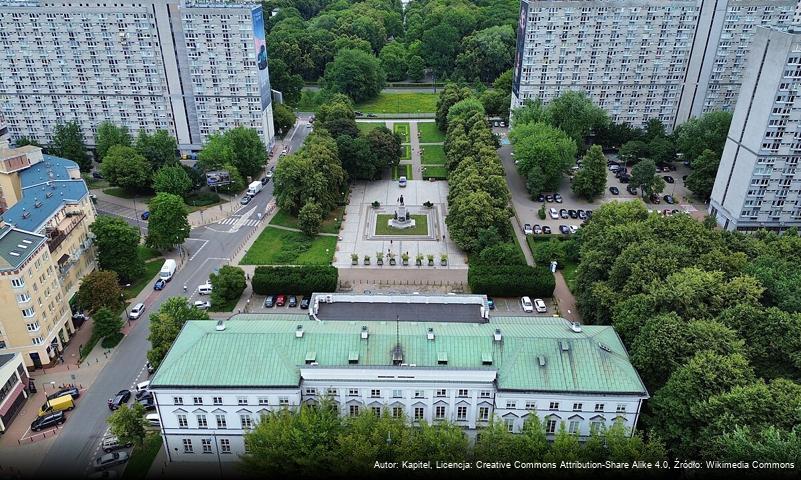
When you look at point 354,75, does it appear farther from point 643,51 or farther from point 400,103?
point 643,51

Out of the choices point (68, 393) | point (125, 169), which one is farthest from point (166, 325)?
point (125, 169)

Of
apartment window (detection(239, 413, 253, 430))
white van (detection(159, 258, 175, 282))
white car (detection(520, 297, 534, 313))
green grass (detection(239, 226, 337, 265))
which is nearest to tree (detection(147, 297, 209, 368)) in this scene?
apartment window (detection(239, 413, 253, 430))

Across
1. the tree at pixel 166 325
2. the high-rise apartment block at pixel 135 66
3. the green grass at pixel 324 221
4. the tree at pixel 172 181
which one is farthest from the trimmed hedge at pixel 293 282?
the high-rise apartment block at pixel 135 66

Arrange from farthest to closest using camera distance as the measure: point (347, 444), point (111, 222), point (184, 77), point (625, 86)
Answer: point (625, 86) < point (184, 77) < point (111, 222) < point (347, 444)

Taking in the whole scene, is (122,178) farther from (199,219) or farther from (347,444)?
(347,444)

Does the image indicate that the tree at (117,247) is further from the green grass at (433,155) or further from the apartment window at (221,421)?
the green grass at (433,155)

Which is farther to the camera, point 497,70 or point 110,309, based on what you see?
point 497,70

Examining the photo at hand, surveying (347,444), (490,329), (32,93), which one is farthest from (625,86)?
(32,93)
